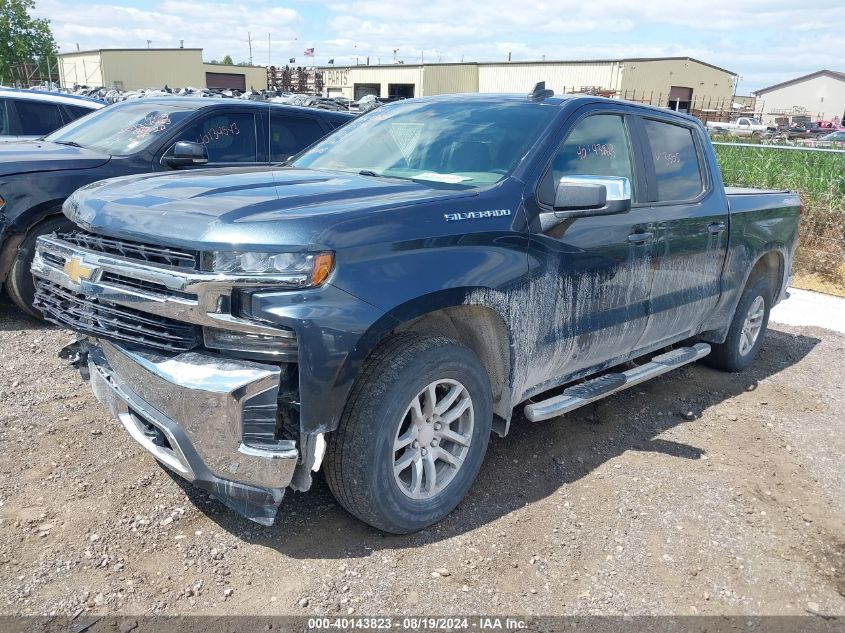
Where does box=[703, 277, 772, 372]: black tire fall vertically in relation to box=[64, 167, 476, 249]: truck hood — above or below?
below

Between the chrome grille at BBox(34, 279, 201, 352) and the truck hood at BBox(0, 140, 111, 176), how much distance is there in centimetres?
277

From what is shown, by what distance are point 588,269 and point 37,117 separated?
7.41 m

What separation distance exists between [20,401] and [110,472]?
1.14m

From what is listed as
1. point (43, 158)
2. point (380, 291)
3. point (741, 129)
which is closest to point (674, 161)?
point (380, 291)

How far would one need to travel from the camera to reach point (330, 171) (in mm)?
3846

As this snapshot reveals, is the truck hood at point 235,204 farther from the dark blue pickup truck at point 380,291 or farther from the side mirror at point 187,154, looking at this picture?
the side mirror at point 187,154

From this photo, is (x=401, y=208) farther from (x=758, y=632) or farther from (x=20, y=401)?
(x=20, y=401)

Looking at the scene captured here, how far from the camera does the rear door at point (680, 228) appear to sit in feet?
13.9

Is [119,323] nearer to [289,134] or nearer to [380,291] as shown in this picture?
[380,291]

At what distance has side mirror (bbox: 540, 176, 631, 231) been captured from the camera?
3270 millimetres

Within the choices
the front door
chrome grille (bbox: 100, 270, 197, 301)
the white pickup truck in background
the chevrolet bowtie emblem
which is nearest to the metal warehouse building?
the white pickup truck in background

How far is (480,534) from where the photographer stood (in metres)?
3.25

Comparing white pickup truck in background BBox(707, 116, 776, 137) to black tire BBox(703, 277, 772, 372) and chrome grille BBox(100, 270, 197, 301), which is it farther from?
chrome grille BBox(100, 270, 197, 301)

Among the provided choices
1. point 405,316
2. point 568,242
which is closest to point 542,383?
point 568,242
